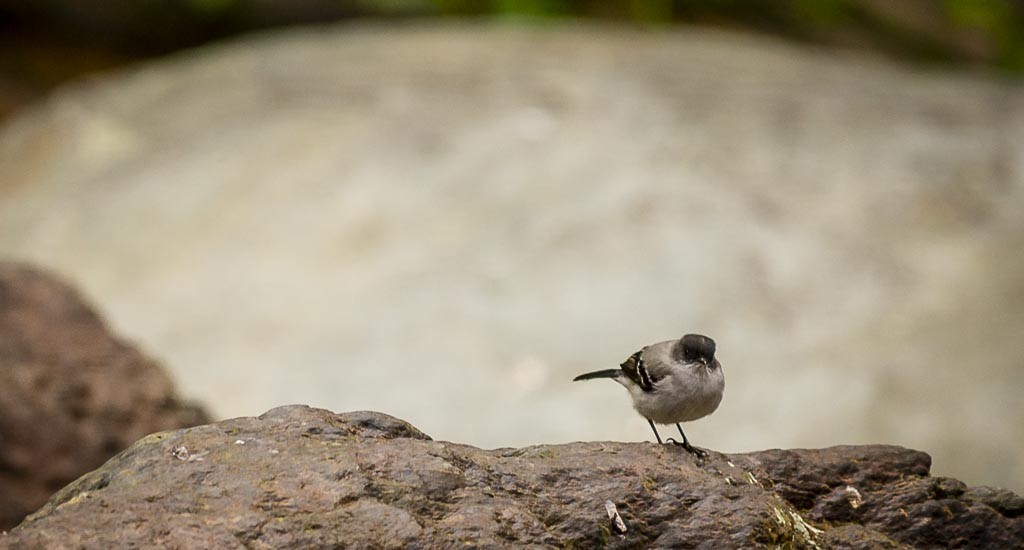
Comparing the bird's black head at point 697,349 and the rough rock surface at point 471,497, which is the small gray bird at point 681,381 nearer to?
the bird's black head at point 697,349

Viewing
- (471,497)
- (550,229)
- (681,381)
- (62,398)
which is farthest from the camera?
Answer: (550,229)

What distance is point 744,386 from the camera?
33.5ft

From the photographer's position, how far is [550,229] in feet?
38.0

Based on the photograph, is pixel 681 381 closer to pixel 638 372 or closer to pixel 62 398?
pixel 638 372

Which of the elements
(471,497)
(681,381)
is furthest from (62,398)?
(681,381)

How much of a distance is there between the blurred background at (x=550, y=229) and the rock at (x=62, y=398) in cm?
239


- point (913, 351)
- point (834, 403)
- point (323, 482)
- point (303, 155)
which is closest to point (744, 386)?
point (834, 403)

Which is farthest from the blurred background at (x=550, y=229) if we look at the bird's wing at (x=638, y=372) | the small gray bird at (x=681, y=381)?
the small gray bird at (x=681, y=381)

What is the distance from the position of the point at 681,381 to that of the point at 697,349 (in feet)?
0.49

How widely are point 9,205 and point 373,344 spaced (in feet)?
17.4

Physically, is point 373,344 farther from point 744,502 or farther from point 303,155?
point 744,502

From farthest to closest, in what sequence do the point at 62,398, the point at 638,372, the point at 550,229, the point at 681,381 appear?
the point at 550,229
the point at 62,398
the point at 638,372
the point at 681,381

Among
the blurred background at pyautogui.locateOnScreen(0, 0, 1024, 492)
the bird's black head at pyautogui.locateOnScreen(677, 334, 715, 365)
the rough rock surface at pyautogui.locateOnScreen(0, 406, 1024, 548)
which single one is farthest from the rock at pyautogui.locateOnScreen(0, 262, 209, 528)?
the bird's black head at pyautogui.locateOnScreen(677, 334, 715, 365)

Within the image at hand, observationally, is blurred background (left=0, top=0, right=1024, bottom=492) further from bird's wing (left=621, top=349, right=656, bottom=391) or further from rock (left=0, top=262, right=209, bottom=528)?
bird's wing (left=621, top=349, right=656, bottom=391)
